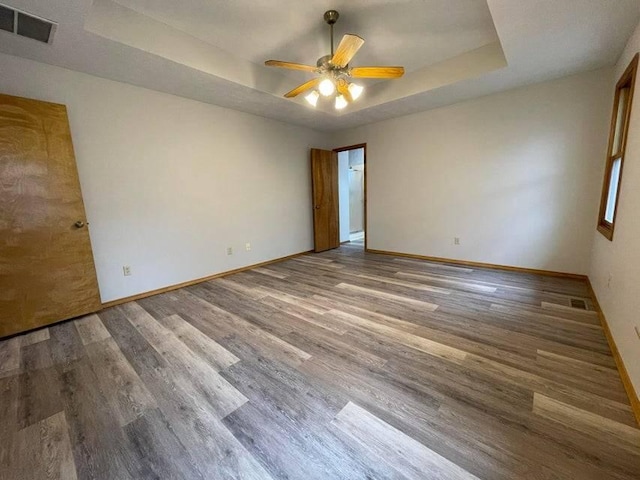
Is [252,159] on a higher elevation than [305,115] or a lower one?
lower

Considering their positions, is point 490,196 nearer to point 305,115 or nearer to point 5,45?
point 305,115

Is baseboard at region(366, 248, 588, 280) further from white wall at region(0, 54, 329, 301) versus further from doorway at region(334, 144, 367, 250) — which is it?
white wall at region(0, 54, 329, 301)

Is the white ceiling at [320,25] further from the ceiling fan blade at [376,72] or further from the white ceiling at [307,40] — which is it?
the ceiling fan blade at [376,72]

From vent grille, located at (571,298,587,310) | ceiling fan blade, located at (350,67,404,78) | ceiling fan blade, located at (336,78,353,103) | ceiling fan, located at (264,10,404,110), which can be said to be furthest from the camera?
ceiling fan blade, located at (336,78,353,103)

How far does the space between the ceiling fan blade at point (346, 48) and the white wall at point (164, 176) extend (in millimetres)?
2133

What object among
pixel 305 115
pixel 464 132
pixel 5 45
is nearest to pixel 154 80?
pixel 5 45

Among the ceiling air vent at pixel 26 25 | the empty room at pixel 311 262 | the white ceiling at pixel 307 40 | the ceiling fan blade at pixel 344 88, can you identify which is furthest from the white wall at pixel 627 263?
the ceiling air vent at pixel 26 25

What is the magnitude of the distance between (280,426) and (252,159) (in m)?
3.68

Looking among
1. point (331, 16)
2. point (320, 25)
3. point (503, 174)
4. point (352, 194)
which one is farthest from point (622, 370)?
point (352, 194)

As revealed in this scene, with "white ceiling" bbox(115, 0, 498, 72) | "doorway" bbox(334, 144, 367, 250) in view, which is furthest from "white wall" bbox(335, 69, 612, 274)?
"white ceiling" bbox(115, 0, 498, 72)

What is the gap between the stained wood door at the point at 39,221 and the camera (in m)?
2.18

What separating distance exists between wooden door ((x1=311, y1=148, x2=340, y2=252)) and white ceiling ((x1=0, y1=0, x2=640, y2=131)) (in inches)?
71.8

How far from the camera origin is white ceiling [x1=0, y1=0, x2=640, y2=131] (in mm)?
1977

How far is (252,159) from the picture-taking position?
4.09 meters
